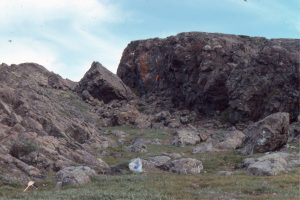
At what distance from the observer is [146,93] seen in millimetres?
87562

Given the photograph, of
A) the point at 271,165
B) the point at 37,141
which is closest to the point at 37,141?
the point at 37,141

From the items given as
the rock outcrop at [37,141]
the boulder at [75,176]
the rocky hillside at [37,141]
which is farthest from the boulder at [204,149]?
the boulder at [75,176]

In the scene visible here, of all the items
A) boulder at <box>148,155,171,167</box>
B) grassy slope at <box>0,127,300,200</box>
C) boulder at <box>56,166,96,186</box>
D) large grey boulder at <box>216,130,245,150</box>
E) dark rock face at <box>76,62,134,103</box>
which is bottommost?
grassy slope at <box>0,127,300,200</box>

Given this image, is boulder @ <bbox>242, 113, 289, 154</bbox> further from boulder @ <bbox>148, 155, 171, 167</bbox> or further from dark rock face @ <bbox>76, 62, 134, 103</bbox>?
dark rock face @ <bbox>76, 62, 134, 103</bbox>

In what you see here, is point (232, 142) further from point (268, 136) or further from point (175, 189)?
point (175, 189)

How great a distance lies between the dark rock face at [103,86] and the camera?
83938 mm

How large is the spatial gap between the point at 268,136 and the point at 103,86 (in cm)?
4700

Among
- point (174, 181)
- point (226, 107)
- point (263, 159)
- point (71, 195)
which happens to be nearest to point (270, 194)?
point (174, 181)

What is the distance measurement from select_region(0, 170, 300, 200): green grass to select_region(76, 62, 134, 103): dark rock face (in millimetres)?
56990

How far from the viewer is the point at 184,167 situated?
30266mm

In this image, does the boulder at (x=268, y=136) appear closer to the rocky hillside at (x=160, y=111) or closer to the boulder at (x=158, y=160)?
the rocky hillside at (x=160, y=111)

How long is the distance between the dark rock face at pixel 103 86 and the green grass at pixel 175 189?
56990mm

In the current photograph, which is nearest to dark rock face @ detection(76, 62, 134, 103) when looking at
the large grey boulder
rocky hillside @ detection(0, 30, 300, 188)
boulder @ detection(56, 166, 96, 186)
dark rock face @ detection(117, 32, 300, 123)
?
rocky hillside @ detection(0, 30, 300, 188)

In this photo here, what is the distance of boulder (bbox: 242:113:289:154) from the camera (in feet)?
131
